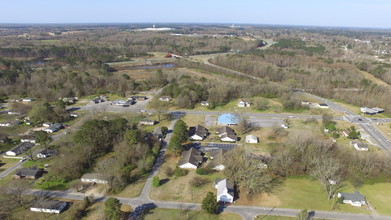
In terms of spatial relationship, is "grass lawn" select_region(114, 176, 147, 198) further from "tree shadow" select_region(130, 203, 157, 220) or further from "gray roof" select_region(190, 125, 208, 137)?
"gray roof" select_region(190, 125, 208, 137)

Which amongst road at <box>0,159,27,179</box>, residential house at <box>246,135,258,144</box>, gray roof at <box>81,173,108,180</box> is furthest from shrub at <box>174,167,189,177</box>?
road at <box>0,159,27,179</box>

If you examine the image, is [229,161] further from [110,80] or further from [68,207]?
[110,80]

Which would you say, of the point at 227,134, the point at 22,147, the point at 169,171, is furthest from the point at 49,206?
the point at 227,134

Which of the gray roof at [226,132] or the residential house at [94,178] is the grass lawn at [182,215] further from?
the gray roof at [226,132]

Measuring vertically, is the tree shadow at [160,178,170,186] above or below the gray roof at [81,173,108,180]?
below

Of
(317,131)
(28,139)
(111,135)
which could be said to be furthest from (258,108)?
(28,139)

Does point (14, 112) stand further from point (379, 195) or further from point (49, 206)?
point (379, 195)

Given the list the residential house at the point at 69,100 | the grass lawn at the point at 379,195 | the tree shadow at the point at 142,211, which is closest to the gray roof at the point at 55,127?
the residential house at the point at 69,100
